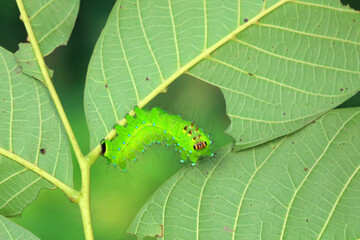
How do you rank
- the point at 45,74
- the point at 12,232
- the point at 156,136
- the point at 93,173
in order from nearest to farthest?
the point at 12,232 < the point at 45,74 < the point at 156,136 < the point at 93,173

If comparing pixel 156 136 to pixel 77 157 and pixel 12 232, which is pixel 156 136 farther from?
pixel 12 232

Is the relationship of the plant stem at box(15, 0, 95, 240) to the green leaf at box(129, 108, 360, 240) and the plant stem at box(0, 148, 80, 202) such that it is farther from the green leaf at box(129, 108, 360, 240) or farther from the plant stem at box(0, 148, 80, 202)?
the green leaf at box(129, 108, 360, 240)

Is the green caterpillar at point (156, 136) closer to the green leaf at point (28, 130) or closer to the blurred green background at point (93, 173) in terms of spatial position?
the green leaf at point (28, 130)

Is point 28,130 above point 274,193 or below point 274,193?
Answer: above

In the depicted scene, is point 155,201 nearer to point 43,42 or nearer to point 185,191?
point 185,191

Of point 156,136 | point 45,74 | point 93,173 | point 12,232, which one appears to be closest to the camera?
point 12,232

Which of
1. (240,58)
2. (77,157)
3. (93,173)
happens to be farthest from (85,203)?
(93,173)

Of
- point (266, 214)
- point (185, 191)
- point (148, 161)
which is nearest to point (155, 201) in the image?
point (185, 191)
